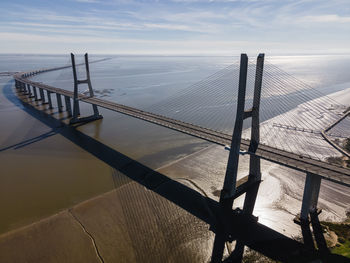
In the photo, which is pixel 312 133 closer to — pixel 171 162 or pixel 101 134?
pixel 171 162

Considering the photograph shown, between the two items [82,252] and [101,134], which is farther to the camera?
[101,134]

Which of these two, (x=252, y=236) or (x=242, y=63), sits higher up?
(x=242, y=63)

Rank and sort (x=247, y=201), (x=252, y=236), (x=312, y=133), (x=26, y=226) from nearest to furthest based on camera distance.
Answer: (x=252, y=236) → (x=26, y=226) → (x=247, y=201) → (x=312, y=133)

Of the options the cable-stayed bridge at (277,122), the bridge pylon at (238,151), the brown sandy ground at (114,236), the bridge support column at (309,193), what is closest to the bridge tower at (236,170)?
the bridge pylon at (238,151)

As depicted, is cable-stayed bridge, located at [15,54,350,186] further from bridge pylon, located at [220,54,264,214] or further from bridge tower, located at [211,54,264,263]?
bridge tower, located at [211,54,264,263]

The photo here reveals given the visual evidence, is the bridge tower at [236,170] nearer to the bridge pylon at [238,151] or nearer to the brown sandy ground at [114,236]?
the bridge pylon at [238,151]

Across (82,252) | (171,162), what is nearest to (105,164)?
(171,162)

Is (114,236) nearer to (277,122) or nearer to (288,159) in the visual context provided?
(288,159)

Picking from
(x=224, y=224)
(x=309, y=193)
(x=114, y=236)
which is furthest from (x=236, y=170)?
(x=114, y=236)
